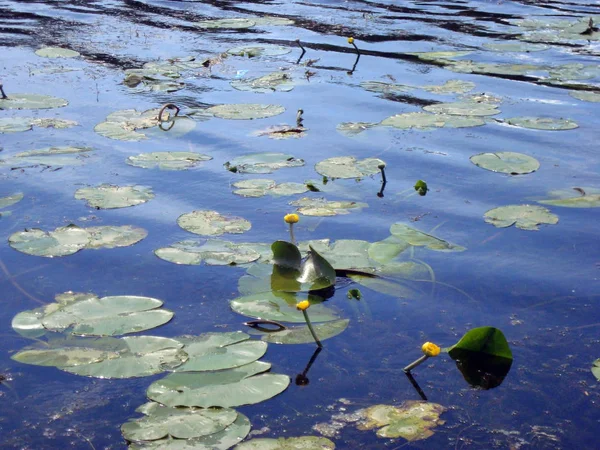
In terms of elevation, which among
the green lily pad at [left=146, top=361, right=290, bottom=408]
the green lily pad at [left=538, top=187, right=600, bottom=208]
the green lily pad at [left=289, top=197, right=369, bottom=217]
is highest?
the green lily pad at [left=538, top=187, right=600, bottom=208]

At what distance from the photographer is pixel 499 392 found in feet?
7.64

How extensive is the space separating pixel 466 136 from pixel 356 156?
2.51ft

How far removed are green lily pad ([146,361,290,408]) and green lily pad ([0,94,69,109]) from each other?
3.10 m

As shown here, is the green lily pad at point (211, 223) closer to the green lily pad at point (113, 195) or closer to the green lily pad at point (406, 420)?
the green lily pad at point (113, 195)

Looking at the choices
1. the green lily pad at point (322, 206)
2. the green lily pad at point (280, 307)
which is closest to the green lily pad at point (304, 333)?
the green lily pad at point (280, 307)

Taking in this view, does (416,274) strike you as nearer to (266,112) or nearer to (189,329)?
(189,329)

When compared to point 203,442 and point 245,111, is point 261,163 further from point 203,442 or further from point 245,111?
point 203,442

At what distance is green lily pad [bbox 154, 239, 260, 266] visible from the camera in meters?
2.99

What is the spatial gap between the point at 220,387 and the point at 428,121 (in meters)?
2.87

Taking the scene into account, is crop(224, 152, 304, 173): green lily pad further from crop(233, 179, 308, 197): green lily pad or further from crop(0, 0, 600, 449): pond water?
crop(233, 179, 308, 197): green lily pad

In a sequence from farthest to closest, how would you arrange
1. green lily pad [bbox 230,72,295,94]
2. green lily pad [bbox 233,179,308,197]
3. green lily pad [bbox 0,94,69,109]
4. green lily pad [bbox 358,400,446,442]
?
1. green lily pad [bbox 230,72,295,94]
2. green lily pad [bbox 0,94,69,109]
3. green lily pad [bbox 233,179,308,197]
4. green lily pad [bbox 358,400,446,442]

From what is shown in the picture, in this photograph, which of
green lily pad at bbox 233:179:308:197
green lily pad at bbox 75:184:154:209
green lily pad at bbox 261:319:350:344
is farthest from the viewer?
green lily pad at bbox 233:179:308:197

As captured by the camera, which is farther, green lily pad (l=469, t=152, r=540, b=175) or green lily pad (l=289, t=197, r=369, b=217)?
green lily pad (l=469, t=152, r=540, b=175)

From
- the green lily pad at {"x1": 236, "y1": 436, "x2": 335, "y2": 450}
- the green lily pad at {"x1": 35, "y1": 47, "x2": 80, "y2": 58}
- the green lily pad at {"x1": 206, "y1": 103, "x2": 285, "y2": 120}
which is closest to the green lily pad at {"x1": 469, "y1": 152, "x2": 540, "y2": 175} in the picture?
the green lily pad at {"x1": 206, "y1": 103, "x2": 285, "y2": 120}
